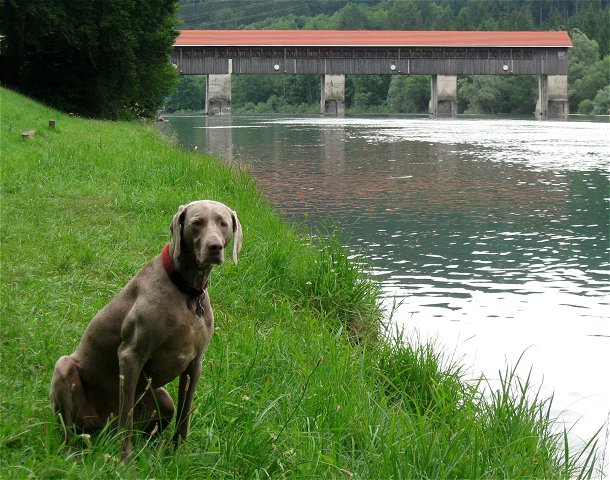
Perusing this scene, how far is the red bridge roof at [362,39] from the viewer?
205 feet

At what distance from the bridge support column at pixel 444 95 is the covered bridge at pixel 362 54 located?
92 centimetres

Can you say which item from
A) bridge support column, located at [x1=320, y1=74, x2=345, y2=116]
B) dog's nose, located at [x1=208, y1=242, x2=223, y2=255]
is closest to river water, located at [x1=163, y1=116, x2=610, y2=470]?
dog's nose, located at [x1=208, y1=242, x2=223, y2=255]

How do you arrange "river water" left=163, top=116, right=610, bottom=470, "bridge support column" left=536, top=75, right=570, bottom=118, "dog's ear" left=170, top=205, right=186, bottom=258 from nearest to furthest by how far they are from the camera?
"dog's ear" left=170, top=205, right=186, bottom=258
"river water" left=163, top=116, right=610, bottom=470
"bridge support column" left=536, top=75, right=570, bottom=118

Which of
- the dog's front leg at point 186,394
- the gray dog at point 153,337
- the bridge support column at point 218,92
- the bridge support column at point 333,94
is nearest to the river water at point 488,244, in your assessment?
the dog's front leg at point 186,394

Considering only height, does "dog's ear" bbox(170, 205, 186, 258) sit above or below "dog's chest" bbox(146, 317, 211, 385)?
above

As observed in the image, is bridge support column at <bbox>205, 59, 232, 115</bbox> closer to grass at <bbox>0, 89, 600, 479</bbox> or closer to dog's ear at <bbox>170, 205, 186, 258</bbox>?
grass at <bbox>0, 89, 600, 479</bbox>

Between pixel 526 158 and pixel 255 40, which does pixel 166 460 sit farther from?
pixel 255 40

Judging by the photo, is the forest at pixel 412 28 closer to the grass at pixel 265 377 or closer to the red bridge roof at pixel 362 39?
the red bridge roof at pixel 362 39

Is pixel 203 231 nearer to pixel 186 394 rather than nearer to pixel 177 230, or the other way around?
pixel 177 230

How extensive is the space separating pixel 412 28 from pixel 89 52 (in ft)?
317

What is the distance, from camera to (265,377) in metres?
4.66

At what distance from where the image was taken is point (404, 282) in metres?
8.91

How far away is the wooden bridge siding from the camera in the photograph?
62969 millimetres

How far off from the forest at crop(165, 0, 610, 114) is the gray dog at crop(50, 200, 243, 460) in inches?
2639
